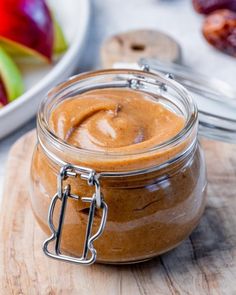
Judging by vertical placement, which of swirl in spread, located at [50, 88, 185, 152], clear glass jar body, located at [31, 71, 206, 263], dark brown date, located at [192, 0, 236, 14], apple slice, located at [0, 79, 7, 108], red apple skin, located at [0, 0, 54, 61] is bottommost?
dark brown date, located at [192, 0, 236, 14]

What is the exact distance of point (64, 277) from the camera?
0.86 m

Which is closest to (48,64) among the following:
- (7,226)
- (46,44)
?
(46,44)

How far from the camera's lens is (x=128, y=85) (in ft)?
3.09

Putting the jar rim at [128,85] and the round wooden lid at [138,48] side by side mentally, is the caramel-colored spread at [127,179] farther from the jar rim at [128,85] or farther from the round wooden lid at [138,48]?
the round wooden lid at [138,48]

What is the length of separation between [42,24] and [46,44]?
0.05 metres

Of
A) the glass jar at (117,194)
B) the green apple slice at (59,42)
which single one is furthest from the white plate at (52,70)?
the glass jar at (117,194)

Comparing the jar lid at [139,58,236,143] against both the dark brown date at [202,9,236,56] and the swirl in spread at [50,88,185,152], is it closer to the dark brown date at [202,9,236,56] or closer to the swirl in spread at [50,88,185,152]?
the swirl in spread at [50,88,185,152]

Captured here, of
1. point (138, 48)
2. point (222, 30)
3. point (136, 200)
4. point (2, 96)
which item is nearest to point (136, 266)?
point (136, 200)

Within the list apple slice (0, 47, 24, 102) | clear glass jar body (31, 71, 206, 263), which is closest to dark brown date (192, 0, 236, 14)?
apple slice (0, 47, 24, 102)

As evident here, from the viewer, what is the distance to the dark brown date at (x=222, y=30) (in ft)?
5.04

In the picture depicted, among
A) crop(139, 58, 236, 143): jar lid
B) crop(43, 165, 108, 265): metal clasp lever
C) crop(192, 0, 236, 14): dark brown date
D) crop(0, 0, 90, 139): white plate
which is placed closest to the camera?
crop(43, 165, 108, 265): metal clasp lever

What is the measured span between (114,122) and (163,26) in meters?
0.93

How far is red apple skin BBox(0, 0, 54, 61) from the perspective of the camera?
1.46 meters

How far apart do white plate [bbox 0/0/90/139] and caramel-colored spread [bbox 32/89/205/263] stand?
1.30 feet
